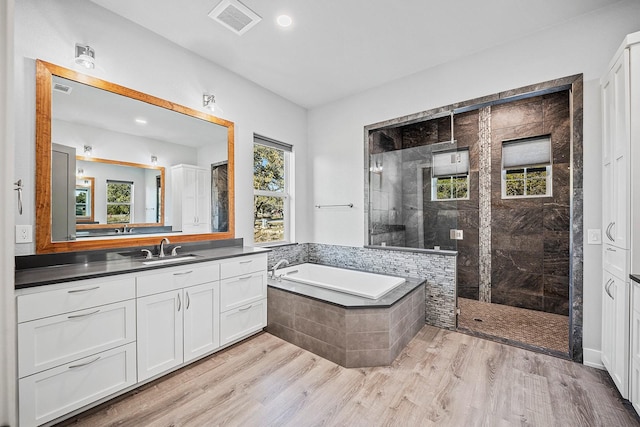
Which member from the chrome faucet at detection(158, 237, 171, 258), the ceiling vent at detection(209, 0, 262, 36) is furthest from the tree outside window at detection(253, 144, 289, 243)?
the ceiling vent at detection(209, 0, 262, 36)

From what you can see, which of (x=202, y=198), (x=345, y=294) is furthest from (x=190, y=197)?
(x=345, y=294)

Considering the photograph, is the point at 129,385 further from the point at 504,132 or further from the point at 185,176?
the point at 504,132

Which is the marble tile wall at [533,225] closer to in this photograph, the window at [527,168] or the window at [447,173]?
the window at [527,168]

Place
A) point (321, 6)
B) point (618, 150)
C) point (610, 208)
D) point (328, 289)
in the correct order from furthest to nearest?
point (328, 289)
point (321, 6)
point (610, 208)
point (618, 150)

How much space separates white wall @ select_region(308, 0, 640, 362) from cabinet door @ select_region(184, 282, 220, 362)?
6.12 feet

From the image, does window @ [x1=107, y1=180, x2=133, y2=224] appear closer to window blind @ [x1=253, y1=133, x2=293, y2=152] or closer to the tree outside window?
the tree outside window

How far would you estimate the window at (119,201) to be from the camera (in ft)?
7.42

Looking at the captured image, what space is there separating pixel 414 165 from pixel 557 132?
1.72m

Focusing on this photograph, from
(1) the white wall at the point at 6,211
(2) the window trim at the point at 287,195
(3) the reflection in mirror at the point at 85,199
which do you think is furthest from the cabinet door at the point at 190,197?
(1) the white wall at the point at 6,211

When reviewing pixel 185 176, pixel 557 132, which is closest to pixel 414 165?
pixel 557 132

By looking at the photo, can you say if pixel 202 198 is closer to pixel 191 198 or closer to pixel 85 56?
pixel 191 198

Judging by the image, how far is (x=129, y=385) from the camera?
1816mm

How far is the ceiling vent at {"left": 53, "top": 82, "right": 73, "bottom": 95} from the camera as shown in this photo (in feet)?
6.38

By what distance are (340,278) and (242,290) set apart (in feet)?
4.18
